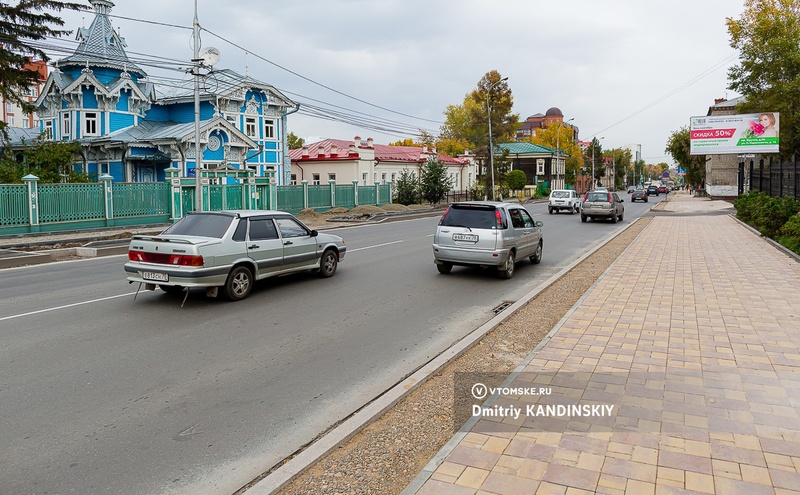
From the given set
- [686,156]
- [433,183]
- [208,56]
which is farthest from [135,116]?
[686,156]

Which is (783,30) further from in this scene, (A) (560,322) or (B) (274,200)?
(A) (560,322)

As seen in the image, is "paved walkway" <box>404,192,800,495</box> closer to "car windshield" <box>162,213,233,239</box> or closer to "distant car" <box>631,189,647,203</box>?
"car windshield" <box>162,213,233,239</box>

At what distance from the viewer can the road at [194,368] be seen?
4.09 m

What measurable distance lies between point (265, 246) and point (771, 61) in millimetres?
37230

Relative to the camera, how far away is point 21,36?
30.0 m

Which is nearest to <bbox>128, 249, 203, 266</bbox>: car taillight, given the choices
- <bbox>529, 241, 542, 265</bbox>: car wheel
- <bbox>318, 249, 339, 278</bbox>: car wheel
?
<bbox>318, 249, 339, 278</bbox>: car wheel

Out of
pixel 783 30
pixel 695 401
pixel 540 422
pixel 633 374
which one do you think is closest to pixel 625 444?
pixel 540 422

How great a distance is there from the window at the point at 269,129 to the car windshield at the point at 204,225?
36.6m

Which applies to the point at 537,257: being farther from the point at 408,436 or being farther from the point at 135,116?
the point at 135,116

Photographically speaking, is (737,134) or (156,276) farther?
(737,134)

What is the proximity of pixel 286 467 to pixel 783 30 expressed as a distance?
137ft

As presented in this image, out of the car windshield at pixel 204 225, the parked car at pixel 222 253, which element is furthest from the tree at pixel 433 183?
the car windshield at pixel 204 225

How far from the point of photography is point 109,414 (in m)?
4.90

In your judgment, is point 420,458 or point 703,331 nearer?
point 420,458
